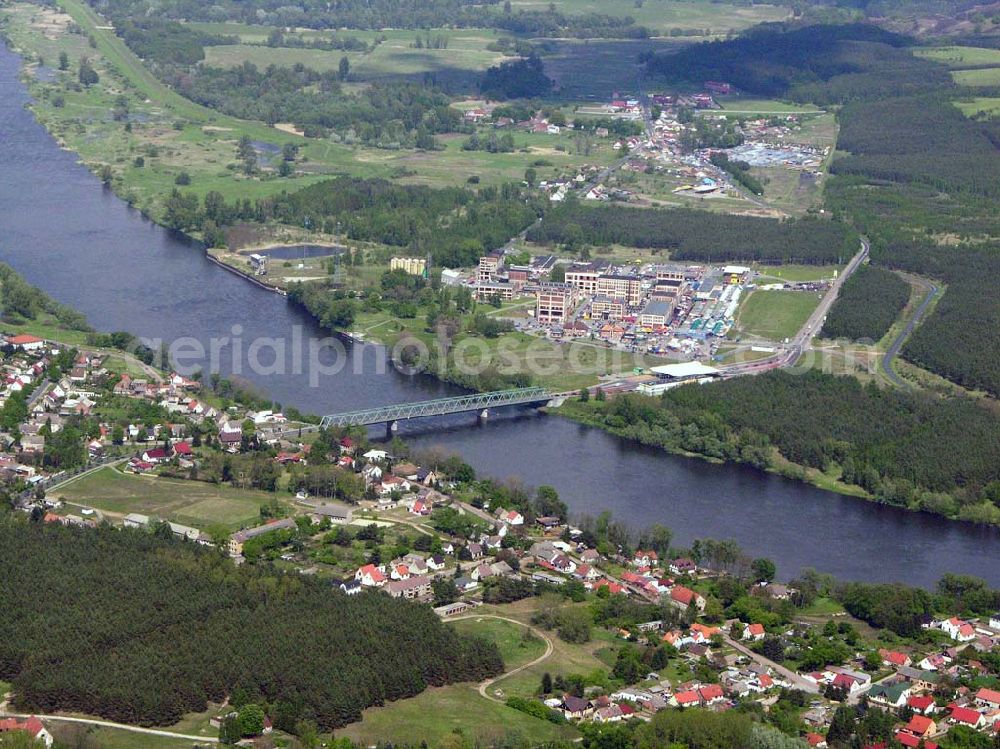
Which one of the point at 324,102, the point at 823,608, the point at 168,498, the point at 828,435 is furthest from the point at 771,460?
the point at 324,102

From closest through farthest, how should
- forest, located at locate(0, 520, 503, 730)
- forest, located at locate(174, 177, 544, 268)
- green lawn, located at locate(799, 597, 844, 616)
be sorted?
1. forest, located at locate(0, 520, 503, 730)
2. green lawn, located at locate(799, 597, 844, 616)
3. forest, located at locate(174, 177, 544, 268)

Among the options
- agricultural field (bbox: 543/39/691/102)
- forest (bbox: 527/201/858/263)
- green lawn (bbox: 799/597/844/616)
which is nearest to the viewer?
green lawn (bbox: 799/597/844/616)

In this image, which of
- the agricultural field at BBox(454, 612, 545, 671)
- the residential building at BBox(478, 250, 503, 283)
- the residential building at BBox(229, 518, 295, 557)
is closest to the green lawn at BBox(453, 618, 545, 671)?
the agricultural field at BBox(454, 612, 545, 671)

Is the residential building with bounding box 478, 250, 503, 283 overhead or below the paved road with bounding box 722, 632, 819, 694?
overhead

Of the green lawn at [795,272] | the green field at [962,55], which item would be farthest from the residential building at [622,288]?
the green field at [962,55]

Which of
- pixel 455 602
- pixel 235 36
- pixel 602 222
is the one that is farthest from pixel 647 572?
pixel 235 36

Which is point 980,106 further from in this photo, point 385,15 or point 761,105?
point 385,15

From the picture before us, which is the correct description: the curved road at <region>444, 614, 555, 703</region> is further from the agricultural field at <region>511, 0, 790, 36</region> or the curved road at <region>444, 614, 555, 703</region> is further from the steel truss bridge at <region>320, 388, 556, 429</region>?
the agricultural field at <region>511, 0, 790, 36</region>
